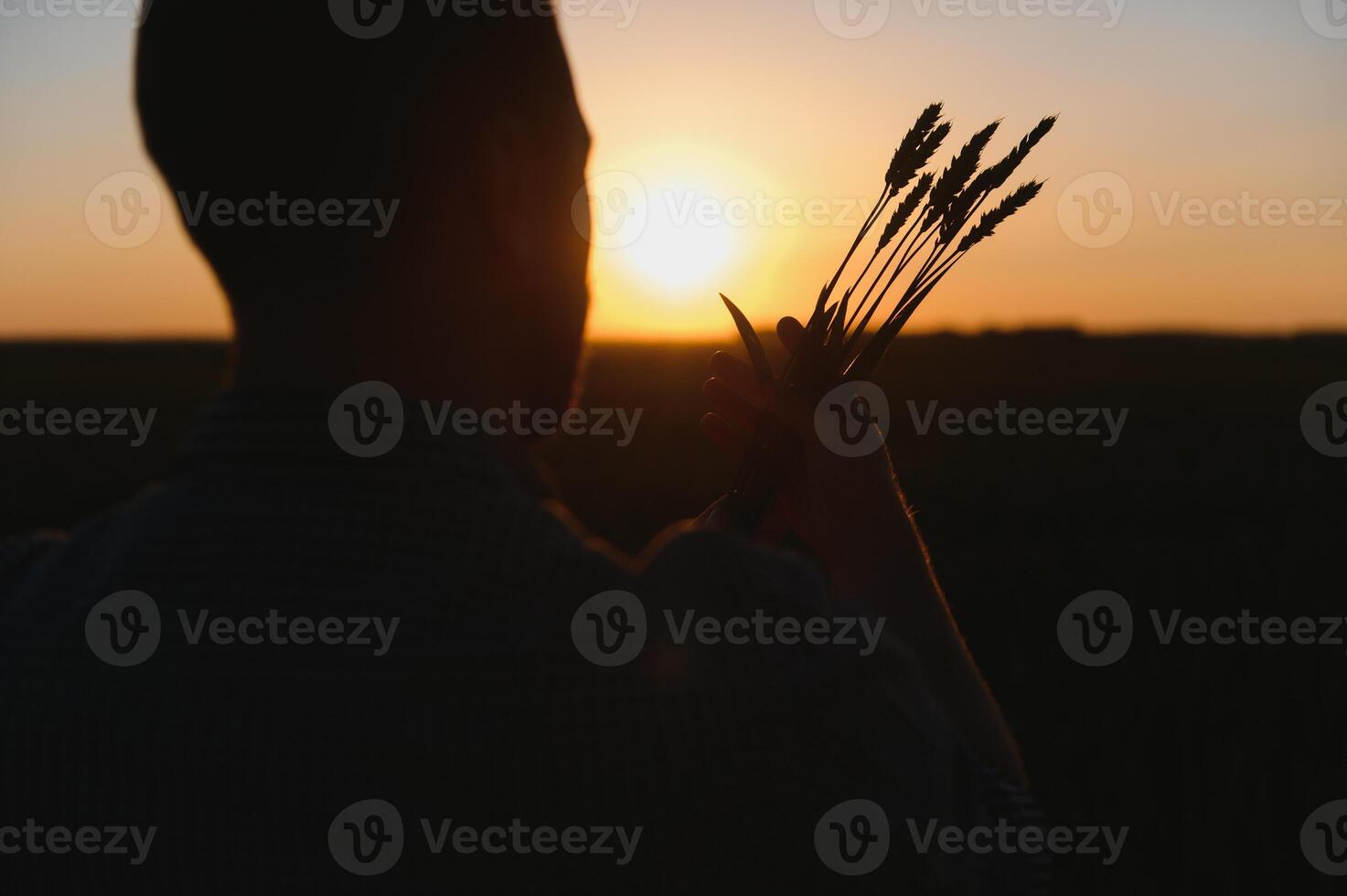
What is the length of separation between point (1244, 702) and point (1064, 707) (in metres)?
0.74

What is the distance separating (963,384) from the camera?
869 inches

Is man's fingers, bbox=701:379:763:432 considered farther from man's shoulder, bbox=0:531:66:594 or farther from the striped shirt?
man's shoulder, bbox=0:531:66:594

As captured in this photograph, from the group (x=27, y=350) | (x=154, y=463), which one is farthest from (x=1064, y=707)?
(x=27, y=350)

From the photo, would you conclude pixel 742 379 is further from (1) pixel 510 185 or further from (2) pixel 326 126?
(2) pixel 326 126

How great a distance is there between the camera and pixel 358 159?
1.08 m

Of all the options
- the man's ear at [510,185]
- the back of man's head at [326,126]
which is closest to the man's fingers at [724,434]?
the man's ear at [510,185]

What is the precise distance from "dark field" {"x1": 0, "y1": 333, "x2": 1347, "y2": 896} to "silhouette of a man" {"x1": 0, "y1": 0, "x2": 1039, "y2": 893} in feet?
6.96

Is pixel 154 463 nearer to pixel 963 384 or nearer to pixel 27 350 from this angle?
pixel 963 384

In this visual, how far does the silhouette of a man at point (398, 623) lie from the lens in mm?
1019

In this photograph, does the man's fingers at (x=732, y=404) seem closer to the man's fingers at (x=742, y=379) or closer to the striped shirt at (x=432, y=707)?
the man's fingers at (x=742, y=379)

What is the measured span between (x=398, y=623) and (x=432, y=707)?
0.08 m

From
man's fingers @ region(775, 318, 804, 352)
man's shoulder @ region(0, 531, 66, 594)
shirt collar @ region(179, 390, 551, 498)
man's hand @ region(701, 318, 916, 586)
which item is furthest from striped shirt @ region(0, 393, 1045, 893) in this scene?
man's fingers @ region(775, 318, 804, 352)

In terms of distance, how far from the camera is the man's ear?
1127 mm

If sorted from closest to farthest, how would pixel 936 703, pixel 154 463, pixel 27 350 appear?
pixel 936 703 → pixel 154 463 → pixel 27 350
